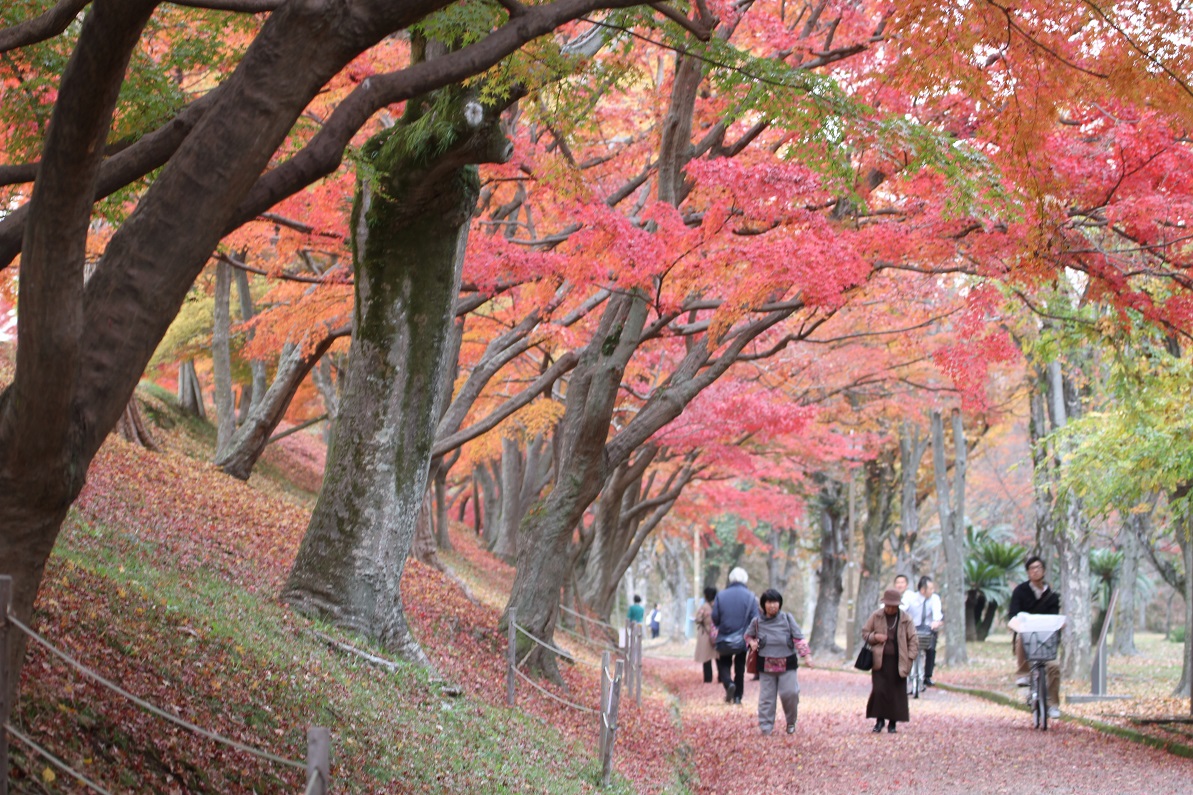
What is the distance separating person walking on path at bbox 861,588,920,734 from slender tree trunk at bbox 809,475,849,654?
2011cm

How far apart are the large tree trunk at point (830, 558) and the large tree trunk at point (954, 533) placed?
5.91m

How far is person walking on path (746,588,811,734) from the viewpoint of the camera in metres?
13.2

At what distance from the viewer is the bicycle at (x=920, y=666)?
18.1 meters

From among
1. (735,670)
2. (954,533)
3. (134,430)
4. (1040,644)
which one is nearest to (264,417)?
(134,430)

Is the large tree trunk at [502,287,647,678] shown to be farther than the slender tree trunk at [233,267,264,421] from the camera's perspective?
No

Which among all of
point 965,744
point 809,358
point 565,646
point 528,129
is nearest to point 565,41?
point 528,129

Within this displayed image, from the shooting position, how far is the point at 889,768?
10.7 m

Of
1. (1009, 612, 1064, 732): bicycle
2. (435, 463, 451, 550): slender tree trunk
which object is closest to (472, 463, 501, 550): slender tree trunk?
(435, 463, 451, 550): slender tree trunk

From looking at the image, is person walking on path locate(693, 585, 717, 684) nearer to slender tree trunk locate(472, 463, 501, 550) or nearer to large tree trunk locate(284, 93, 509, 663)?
large tree trunk locate(284, 93, 509, 663)

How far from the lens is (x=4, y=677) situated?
423 centimetres

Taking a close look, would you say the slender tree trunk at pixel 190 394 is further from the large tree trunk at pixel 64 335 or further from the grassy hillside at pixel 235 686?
the large tree trunk at pixel 64 335

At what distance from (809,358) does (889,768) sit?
40.8 ft

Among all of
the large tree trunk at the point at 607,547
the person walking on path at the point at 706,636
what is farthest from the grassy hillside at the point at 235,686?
the large tree trunk at the point at 607,547

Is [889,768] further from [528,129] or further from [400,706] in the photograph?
[528,129]
